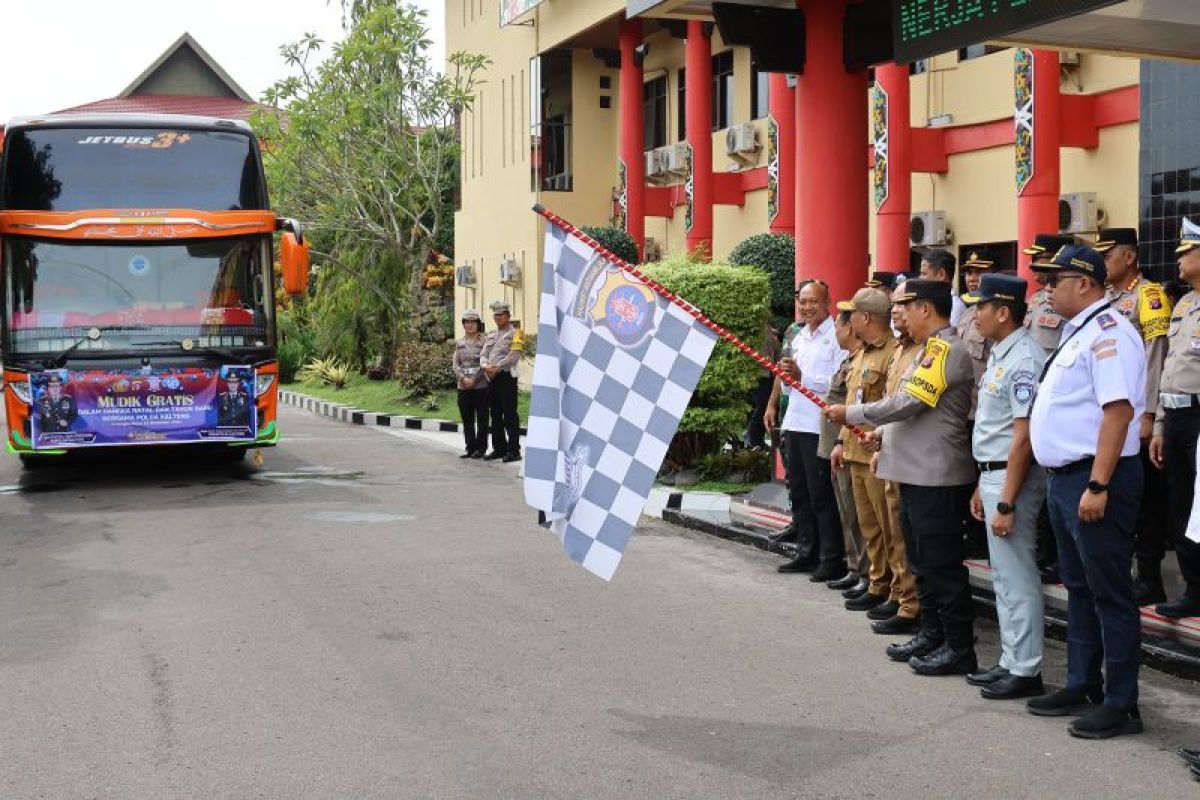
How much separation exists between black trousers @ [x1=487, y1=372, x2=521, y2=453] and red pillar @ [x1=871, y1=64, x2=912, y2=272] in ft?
16.0

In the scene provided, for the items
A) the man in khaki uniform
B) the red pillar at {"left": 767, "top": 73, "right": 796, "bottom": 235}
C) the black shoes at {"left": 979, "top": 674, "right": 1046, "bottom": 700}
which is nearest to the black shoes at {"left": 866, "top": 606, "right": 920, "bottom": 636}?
the man in khaki uniform

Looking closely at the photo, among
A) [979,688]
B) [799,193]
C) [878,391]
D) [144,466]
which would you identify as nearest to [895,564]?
[878,391]

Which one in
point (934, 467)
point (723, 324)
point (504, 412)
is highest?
point (723, 324)

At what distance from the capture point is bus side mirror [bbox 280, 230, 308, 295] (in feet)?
47.8

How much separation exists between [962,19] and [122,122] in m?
9.00

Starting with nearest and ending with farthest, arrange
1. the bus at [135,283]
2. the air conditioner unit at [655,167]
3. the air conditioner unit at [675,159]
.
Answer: the bus at [135,283], the air conditioner unit at [675,159], the air conditioner unit at [655,167]

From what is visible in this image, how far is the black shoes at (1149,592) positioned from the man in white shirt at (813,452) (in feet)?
6.13

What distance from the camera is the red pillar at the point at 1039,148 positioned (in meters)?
14.9

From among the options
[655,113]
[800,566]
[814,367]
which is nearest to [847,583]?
[800,566]

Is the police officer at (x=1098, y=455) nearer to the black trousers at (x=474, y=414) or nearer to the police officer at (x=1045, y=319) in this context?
the police officer at (x=1045, y=319)

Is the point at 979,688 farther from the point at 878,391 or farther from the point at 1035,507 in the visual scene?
the point at 878,391

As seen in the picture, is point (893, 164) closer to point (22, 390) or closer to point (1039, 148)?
point (1039, 148)

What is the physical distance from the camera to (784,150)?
771 inches

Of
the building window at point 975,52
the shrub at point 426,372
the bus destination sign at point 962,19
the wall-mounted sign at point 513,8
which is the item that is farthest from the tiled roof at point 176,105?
the bus destination sign at point 962,19
